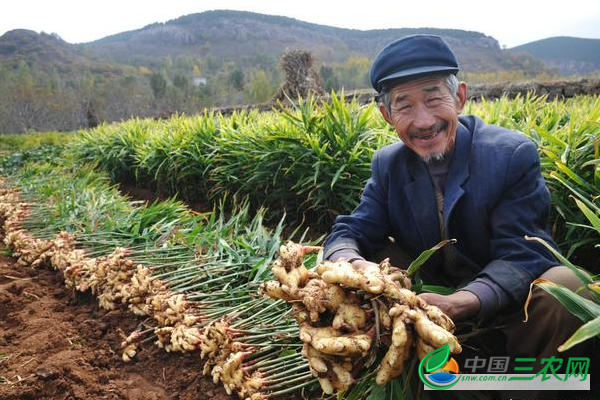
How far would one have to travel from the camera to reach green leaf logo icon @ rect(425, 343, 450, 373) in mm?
925

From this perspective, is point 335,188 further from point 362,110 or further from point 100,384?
point 100,384

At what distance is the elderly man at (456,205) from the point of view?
3.79ft

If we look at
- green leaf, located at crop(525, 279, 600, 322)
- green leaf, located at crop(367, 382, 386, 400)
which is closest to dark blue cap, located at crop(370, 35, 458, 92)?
green leaf, located at crop(525, 279, 600, 322)

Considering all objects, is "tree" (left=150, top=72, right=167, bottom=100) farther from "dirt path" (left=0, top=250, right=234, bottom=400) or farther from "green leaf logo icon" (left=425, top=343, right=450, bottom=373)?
"green leaf logo icon" (left=425, top=343, right=450, bottom=373)

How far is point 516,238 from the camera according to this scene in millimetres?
1240

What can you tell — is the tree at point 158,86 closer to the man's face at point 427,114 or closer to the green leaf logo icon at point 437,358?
the man's face at point 427,114

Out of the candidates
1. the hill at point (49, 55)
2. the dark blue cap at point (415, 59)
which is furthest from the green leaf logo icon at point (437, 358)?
the hill at point (49, 55)

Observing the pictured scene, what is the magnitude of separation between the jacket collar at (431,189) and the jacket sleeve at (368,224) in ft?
0.51

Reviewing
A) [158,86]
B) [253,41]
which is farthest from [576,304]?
[253,41]

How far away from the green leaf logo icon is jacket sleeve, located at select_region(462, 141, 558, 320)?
244mm

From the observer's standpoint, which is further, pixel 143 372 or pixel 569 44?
pixel 569 44

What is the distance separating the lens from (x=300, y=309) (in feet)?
3.46

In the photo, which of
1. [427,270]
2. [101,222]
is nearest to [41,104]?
[101,222]

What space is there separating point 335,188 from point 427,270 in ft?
4.88
